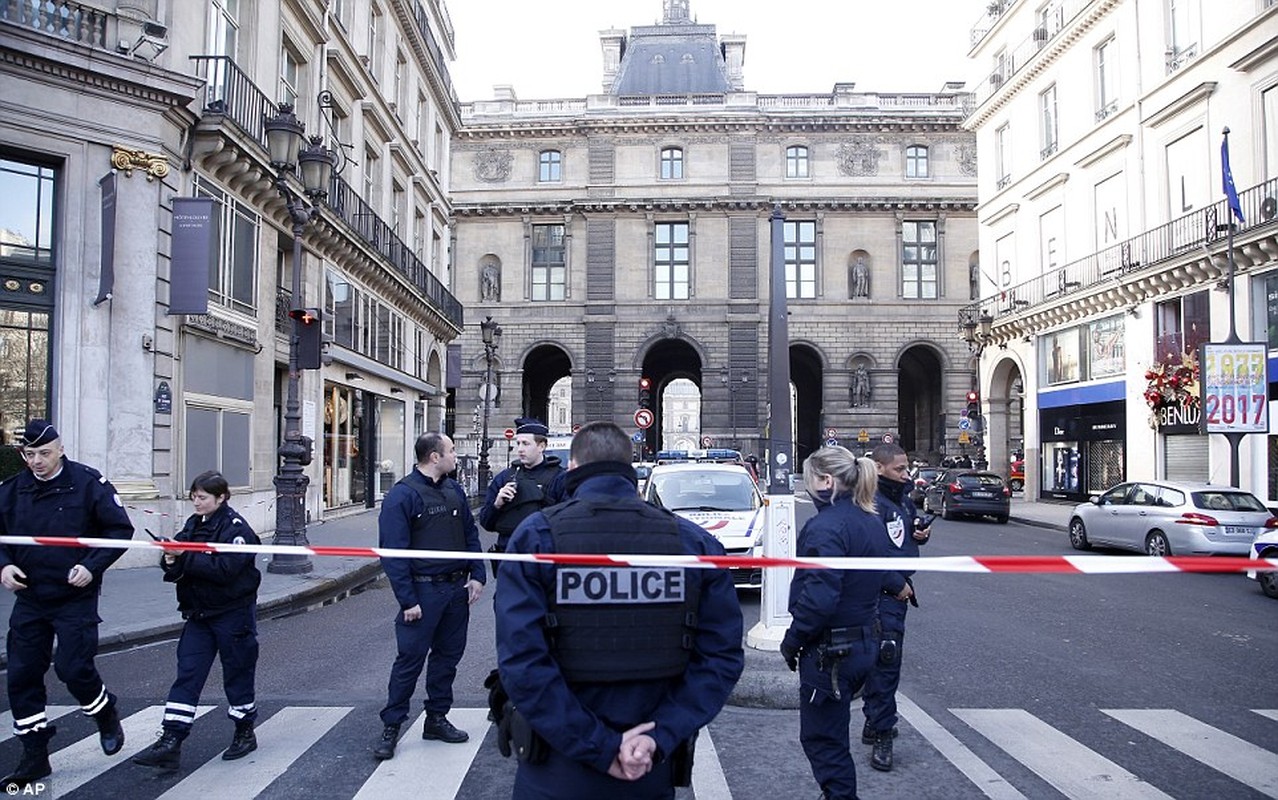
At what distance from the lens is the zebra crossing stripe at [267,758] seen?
15.9ft

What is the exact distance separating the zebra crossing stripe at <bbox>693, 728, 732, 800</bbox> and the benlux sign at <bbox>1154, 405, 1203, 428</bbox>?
22.4 m

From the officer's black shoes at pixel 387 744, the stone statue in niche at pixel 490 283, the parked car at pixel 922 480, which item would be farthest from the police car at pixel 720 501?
the stone statue in niche at pixel 490 283

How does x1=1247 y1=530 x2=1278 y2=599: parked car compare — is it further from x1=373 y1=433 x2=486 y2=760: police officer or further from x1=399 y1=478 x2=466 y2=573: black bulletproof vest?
x1=399 y1=478 x2=466 y2=573: black bulletproof vest

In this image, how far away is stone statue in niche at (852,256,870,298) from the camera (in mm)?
51312

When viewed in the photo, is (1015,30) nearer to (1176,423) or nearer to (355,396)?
(1176,423)

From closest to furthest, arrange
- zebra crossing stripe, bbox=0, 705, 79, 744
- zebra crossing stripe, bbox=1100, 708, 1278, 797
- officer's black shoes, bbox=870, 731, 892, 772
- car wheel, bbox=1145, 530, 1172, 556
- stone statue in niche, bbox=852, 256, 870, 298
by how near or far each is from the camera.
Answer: zebra crossing stripe, bbox=1100, 708, 1278, 797
officer's black shoes, bbox=870, 731, 892, 772
zebra crossing stripe, bbox=0, 705, 79, 744
car wheel, bbox=1145, 530, 1172, 556
stone statue in niche, bbox=852, 256, 870, 298

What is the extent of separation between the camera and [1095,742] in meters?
5.74

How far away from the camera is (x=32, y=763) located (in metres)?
4.93

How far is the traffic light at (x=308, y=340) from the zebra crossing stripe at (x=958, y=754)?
10.8m

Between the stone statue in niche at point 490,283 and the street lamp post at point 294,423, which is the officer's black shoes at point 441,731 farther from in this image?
the stone statue in niche at point 490,283

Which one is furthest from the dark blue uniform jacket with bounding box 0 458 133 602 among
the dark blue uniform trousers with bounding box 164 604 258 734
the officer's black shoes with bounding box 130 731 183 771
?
the officer's black shoes with bounding box 130 731 183 771

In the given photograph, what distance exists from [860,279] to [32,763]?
49.7 m

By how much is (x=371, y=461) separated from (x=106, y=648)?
18599 millimetres

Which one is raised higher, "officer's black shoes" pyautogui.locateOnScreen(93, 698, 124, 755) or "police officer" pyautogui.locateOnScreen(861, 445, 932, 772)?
"police officer" pyautogui.locateOnScreen(861, 445, 932, 772)
